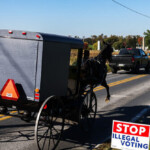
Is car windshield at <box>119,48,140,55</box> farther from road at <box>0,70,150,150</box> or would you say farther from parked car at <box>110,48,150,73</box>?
road at <box>0,70,150,150</box>

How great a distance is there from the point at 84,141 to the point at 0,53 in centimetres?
281

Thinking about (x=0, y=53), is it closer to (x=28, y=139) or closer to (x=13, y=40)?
(x=13, y=40)

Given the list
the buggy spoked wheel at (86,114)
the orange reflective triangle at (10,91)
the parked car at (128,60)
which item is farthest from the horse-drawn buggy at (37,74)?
the parked car at (128,60)

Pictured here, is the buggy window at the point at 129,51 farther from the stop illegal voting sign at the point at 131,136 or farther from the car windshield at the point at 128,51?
the stop illegal voting sign at the point at 131,136

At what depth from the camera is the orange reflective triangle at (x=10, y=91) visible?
5387 millimetres

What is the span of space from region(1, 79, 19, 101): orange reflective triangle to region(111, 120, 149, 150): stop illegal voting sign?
83.2 inches

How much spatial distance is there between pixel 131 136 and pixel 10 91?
2.57 metres

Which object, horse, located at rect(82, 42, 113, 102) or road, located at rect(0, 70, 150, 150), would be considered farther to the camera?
horse, located at rect(82, 42, 113, 102)

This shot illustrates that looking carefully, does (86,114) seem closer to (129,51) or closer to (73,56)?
(73,56)

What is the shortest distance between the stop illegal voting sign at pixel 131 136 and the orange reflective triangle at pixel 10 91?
2.11 meters

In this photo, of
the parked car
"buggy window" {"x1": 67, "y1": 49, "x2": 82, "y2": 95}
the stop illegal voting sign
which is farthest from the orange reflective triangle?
the parked car

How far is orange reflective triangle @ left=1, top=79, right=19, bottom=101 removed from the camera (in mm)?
5387

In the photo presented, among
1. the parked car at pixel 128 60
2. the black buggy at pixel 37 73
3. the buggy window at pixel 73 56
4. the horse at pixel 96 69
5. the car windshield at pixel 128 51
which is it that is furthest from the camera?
the car windshield at pixel 128 51

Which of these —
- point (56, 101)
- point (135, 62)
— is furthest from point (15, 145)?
point (135, 62)
